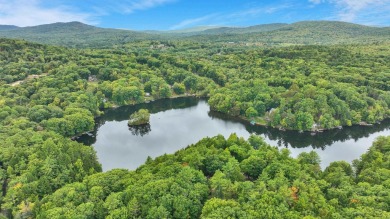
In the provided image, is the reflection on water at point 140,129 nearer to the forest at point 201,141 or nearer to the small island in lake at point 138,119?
the small island in lake at point 138,119

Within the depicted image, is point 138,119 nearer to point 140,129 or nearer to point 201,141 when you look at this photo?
point 140,129

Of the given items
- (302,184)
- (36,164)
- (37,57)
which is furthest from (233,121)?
(37,57)

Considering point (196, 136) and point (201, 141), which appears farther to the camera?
point (196, 136)

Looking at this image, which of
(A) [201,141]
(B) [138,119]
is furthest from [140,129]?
(A) [201,141]

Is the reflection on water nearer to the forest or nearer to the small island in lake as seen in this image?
the small island in lake

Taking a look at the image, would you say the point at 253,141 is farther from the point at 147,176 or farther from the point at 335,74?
the point at 335,74

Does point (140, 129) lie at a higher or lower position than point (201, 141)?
lower

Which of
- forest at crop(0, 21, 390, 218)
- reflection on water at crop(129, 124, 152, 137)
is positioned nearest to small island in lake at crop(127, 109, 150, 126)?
reflection on water at crop(129, 124, 152, 137)
